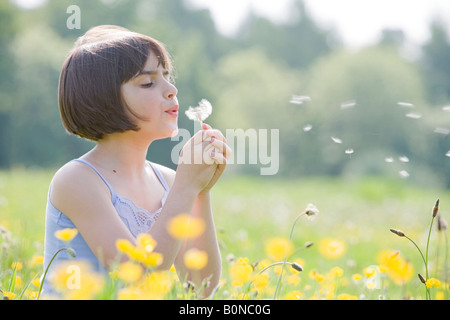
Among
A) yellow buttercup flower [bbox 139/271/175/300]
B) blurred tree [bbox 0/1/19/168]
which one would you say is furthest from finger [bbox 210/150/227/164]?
blurred tree [bbox 0/1/19/168]

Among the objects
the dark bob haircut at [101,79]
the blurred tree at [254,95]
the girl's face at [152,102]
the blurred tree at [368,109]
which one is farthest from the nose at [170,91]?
the blurred tree at [254,95]

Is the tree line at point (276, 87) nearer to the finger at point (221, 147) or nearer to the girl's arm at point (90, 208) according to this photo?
the finger at point (221, 147)

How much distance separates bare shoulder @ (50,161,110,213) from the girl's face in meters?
0.23

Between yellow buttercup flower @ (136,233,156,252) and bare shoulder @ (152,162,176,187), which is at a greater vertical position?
yellow buttercup flower @ (136,233,156,252)

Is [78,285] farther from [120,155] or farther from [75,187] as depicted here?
[120,155]

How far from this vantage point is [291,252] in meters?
3.63

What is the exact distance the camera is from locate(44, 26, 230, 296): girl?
1603 mm

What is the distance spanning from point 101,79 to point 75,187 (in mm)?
376

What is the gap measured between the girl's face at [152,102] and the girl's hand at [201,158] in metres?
0.14

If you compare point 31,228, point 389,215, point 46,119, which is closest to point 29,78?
point 46,119

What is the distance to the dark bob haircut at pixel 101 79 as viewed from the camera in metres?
1.78

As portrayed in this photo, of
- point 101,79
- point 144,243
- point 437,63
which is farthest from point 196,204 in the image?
point 437,63

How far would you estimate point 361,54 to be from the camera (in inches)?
1281

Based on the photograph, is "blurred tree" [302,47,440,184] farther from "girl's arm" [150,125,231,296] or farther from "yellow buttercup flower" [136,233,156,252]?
"yellow buttercup flower" [136,233,156,252]
